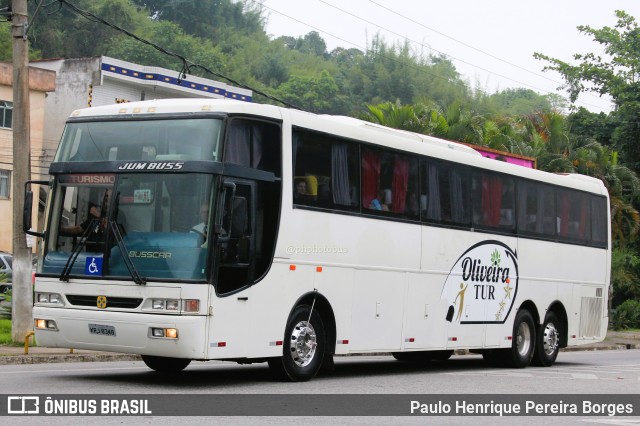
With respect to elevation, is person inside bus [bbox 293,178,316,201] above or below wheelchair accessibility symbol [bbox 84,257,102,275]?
above

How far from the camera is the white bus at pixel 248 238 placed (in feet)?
41.6

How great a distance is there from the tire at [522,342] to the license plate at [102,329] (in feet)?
30.1

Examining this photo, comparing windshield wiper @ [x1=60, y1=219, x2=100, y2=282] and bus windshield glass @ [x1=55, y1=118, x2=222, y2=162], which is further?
windshield wiper @ [x1=60, y1=219, x2=100, y2=282]

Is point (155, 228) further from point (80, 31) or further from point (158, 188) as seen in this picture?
point (80, 31)

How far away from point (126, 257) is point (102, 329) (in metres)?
0.90

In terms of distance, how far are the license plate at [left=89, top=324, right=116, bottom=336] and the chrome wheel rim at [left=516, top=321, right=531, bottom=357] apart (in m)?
9.58

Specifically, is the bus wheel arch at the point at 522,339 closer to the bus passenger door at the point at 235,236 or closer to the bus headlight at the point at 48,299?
the bus passenger door at the point at 235,236

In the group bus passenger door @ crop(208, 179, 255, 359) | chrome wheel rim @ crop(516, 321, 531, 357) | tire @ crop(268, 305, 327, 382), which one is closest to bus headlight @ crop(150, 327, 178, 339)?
bus passenger door @ crop(208, 179, 255, 359)

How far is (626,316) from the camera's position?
143 feet

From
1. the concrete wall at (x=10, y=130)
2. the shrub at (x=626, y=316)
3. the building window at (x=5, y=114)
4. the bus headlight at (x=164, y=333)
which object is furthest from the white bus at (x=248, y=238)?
the building window at (x=5, y=114)

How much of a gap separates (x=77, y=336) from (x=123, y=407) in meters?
2.74

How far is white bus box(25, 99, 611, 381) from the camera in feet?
41.6

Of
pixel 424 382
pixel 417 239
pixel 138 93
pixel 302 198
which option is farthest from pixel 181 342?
pixel 138 93

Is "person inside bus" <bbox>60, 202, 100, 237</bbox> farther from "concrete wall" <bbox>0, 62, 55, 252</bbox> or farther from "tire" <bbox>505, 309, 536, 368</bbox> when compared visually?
"concrete wall" <bbox>0, 62, 55, 252</bbox>
